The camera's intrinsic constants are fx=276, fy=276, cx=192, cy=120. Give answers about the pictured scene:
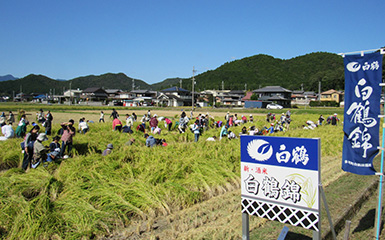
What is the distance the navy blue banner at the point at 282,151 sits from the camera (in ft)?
9.08

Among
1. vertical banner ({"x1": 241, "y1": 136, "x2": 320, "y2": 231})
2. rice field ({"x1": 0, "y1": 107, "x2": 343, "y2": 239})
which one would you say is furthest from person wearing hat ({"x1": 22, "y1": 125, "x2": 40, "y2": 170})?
vertical banner ({"x1": 241, "y1": 136, "x2": 320, "y2": 231})

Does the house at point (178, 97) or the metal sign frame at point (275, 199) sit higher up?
the house at point (178, 97)

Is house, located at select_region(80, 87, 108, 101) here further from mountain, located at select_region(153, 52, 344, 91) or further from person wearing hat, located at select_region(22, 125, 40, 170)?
person wearing hat, located at select_region(22, 125, 40, 170)

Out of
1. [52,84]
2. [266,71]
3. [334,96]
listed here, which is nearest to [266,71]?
[266,71]

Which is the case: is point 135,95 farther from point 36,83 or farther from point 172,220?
point 36,83

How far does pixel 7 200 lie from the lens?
14.0 ft

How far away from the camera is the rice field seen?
390cm

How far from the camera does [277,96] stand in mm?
54906

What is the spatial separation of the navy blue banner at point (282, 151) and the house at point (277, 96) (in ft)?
175

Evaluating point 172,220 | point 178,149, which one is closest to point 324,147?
point 178,149

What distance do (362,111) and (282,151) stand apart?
1.34 meters

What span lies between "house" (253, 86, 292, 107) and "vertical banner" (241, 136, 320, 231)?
53.2 m

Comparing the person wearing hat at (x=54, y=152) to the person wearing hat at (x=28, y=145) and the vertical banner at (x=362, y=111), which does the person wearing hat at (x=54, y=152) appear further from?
the vertical banner at (x=362, y=111)

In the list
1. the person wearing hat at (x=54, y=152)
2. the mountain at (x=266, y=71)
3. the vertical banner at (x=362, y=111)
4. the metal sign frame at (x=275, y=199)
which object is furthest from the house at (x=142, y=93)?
the metal sign frame at (x=275, y=199)
